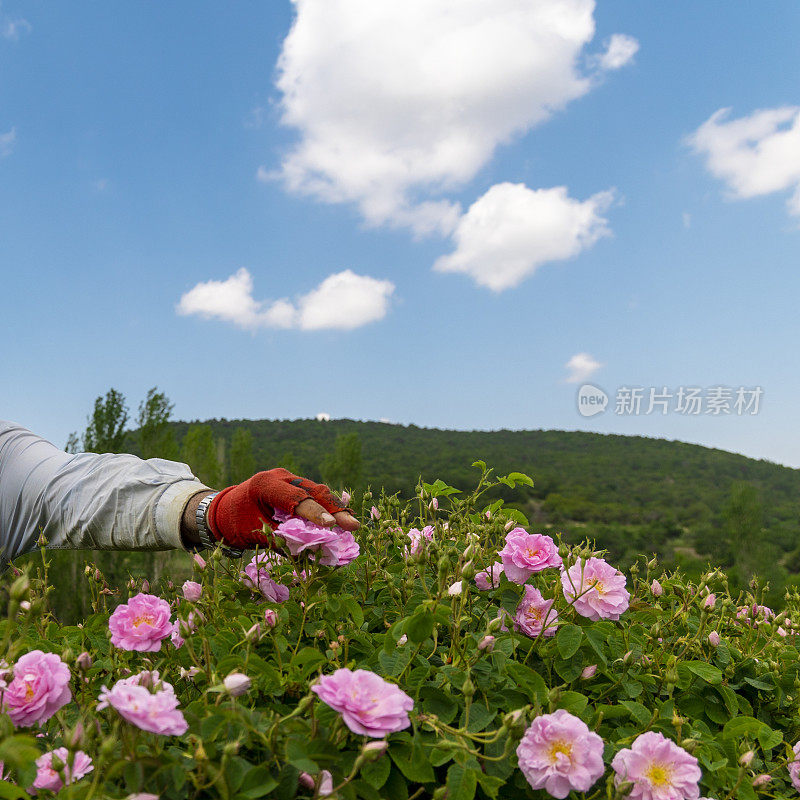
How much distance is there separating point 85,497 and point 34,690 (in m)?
1.59

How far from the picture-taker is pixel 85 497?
2.64 m

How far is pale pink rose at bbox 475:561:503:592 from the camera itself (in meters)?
1.75

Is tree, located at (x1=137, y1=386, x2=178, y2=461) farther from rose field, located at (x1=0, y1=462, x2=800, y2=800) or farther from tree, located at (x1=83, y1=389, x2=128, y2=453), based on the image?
rose field, located at (x1=0, y1=462, x2=800, y2=800)

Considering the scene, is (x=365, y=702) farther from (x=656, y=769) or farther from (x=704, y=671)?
(x=704, y=671)

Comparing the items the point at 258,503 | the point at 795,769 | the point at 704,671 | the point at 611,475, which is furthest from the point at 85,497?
the point at 611,475

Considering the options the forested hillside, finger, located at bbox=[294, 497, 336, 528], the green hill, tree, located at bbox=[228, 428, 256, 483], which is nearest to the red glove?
finger, located at bbox=[294, 497, 336, 528]

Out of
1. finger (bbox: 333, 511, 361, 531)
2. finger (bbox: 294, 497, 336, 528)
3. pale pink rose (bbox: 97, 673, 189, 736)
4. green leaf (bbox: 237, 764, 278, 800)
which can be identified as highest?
finger (bbox: 294, 497, 336, 528)

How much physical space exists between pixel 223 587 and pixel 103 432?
1785 cm

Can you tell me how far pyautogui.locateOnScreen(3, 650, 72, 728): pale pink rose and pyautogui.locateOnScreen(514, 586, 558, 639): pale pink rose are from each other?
1.03 metres

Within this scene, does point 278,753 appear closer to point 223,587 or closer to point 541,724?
point 541,724

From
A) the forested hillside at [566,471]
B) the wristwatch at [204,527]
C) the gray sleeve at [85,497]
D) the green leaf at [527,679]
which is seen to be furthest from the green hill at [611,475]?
the green leaf at [527,679]

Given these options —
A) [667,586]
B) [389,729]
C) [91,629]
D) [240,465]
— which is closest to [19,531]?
[91,629]

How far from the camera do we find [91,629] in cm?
186

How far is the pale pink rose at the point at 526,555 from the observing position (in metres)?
1.62
